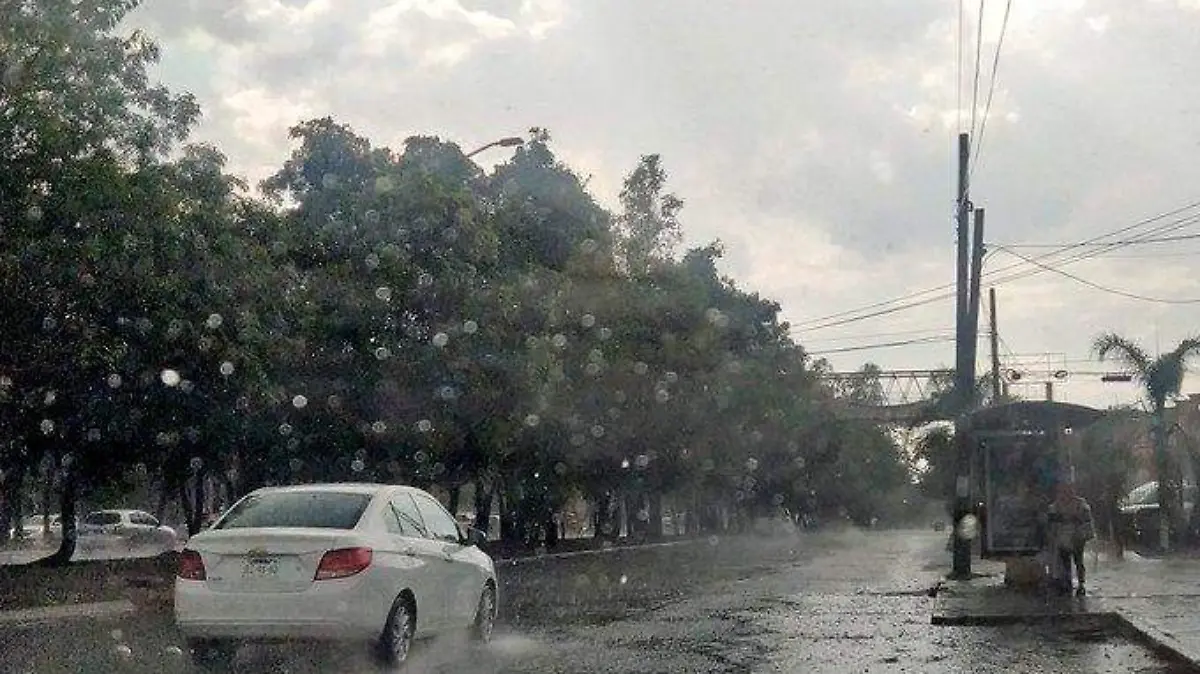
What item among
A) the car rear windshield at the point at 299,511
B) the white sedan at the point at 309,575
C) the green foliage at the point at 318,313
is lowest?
the white sedan at the point at 309,575

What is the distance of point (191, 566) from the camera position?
37.6 feet

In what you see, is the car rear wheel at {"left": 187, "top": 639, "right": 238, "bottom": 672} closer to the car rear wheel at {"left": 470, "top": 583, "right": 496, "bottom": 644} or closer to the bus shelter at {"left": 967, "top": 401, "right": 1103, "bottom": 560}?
the car rear wheel at {"left": 470, "top": 583, "right": 496, "bottom": 644}

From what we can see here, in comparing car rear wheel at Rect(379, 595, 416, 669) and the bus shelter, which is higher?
the bus shelter

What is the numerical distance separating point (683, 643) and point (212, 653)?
461cm

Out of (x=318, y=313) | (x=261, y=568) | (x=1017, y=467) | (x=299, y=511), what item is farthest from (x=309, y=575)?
(x=318, y=313)

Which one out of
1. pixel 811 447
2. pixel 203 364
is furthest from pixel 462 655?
pixel 811 447

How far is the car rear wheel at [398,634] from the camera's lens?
1167cm

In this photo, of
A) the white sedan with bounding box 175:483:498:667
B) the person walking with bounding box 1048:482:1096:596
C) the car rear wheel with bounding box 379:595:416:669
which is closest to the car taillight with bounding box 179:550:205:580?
the white sedan with bounding box 175:483:498:667

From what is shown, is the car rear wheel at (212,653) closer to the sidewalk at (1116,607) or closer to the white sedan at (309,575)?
the white sedan at (309,575)

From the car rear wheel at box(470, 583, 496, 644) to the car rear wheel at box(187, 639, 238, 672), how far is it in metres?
2.66

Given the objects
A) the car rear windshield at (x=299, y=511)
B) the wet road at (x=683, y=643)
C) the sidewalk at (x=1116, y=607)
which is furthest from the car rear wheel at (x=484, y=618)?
the sidewalk at (x=1116, y=607)

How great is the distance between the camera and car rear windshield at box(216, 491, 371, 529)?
38.8 feet

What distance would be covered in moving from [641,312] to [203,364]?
924 inches

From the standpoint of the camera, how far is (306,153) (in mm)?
33688
